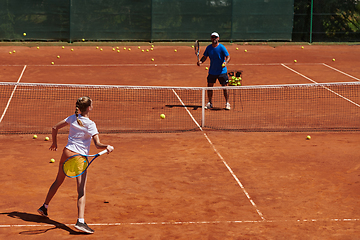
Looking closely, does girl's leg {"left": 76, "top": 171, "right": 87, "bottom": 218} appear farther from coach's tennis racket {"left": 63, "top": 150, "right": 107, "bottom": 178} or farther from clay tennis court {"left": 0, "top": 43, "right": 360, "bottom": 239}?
clay tennis court {"left": 0, "top": 43, "right": 360, "bottom": 239}

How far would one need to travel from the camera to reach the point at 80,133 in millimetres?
6316

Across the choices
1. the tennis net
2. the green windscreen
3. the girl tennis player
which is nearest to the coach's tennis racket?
the girl tennis player

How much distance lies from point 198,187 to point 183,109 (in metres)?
5.59

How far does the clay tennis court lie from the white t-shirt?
3.39ft

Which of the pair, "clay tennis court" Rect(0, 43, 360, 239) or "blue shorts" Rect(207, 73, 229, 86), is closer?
"clay tennis court" Rect(0, 43, 360, 239)

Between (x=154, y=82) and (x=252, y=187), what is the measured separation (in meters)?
9.38

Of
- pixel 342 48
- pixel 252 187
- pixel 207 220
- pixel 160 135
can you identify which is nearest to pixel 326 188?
pixel 252 187

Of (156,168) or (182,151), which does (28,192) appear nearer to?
(156,168)

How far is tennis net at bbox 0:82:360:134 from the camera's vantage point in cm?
1188

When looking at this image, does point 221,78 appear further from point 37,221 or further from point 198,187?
point 37,221

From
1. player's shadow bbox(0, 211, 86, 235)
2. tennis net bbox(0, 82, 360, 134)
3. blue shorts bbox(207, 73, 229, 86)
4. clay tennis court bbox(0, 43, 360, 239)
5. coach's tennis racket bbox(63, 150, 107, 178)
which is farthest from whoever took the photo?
blue shorts bbox(207, 73, 229, 86)

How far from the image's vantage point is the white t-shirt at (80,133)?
247 inches

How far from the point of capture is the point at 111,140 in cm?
1075

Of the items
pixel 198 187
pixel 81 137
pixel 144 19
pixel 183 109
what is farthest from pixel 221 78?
pixel 144 19
